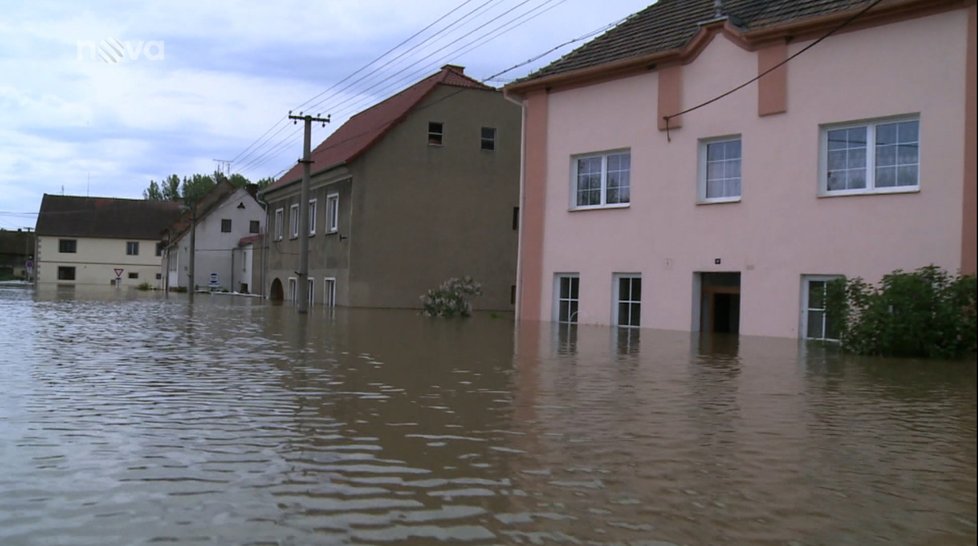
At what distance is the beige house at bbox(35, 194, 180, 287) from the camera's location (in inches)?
3821

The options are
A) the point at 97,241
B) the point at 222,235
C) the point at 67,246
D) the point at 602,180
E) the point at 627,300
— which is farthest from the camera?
the point at 97,241

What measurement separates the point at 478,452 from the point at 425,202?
1196 inches

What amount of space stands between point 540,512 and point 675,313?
1621cm

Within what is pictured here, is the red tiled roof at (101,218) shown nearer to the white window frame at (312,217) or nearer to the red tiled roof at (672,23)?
the white window frame at (312,217)

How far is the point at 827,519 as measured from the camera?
4.91 metres

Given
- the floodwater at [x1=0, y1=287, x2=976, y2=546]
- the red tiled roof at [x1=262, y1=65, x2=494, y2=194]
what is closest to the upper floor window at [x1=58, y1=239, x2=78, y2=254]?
the red tiled roof at [x1=262, y1=65, x2=494, y2=194]

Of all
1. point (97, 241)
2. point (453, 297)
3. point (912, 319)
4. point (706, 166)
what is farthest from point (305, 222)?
point (97, 241)


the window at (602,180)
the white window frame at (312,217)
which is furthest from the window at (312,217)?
the window at (602,180)

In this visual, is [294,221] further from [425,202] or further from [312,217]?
[425,202]

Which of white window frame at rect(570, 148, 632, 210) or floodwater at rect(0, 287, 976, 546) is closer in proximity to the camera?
floodwater at rect(0, 287, 976, 546)

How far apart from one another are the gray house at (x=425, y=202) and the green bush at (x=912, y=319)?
2228cm

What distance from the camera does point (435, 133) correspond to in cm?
3669

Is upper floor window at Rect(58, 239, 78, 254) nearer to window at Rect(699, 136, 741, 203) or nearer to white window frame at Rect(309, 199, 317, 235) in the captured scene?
white window frame at Rect(309, 199, 317, 235)

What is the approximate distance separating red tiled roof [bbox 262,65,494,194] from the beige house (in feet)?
197
